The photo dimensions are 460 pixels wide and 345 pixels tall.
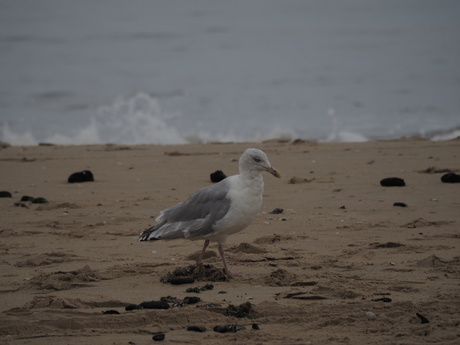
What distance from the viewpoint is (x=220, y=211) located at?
21.7ft

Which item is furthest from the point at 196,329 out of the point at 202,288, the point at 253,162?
the point at 253,162

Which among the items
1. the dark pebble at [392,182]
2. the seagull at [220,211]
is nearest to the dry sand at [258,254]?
the dark pebble at [392,182]

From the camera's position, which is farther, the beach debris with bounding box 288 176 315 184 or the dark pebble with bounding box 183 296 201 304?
the beach debris with bounding box 288 176 315 184

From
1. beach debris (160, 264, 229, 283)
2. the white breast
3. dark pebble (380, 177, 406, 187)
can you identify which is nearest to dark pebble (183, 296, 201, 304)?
beach debris (160, 264, 229, 283)

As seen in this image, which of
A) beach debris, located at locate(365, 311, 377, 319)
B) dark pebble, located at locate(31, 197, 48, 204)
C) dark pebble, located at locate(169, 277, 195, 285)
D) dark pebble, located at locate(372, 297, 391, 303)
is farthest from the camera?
dark pebble, located at locate(31, 197, 48, 204)

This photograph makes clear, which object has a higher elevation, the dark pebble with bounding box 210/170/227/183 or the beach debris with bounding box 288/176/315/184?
the dark pebble with bounding box 210/170/227/183

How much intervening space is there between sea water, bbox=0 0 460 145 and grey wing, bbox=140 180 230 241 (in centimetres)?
1063

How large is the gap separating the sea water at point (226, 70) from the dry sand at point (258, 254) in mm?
6500

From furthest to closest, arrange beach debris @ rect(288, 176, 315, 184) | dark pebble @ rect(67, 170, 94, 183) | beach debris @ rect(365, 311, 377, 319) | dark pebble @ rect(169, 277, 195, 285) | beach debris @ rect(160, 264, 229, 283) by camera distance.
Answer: dark pebble @ rect(67, 170, 94, 183) → beach debris @ rect(288, 176, 315, 184) → beach debris @ rect(160, 264, 229, 283) → dark pebble @ rect(169, 277, 195, 285) → beach debris @ rect(365, 311, 377, 319)

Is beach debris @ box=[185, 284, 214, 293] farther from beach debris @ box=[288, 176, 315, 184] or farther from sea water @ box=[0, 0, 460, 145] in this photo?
sea water @ box=[0, 0, 460, 145]

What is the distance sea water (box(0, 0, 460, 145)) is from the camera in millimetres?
19266

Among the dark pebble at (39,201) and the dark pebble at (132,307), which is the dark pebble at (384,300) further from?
the dark pebble at (39,201)

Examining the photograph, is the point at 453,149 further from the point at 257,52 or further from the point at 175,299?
the point at 257,52

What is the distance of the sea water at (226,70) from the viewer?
19.3 m
